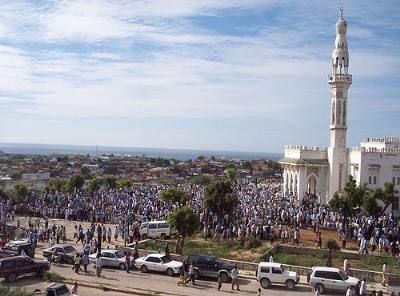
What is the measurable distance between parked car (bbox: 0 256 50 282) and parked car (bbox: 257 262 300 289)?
27.0 ft

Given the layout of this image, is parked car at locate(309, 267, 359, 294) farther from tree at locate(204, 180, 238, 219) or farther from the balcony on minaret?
the balcony on minaret

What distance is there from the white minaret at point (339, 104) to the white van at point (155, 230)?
926 inches

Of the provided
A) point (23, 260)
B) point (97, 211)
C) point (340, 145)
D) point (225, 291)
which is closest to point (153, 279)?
point (225, 291)

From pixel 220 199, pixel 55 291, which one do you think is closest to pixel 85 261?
pixel 55 291

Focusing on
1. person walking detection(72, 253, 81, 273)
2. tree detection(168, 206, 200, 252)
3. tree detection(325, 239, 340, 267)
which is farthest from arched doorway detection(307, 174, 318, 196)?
person walking detection(72, 253, 81, 273)

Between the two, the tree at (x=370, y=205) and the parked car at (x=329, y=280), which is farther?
the tree at (x=370, y=205)

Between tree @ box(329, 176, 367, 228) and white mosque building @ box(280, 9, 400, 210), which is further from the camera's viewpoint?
white mosque building @ box(280, 9, 400, 210)

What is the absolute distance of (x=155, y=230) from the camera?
30453 millimetres

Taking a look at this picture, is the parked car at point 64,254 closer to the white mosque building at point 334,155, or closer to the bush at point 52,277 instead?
the bush at point 52,277

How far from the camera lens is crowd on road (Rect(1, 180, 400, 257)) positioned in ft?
97.0

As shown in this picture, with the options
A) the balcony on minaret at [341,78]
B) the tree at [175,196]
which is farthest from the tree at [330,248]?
the balcony on minaret at [341,78]

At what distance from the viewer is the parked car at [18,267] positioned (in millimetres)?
20602

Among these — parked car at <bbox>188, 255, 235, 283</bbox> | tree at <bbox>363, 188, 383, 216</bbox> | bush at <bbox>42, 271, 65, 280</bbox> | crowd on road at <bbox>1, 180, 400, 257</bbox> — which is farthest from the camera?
tree at <bbox>363, 188, 383, 216</bbox>

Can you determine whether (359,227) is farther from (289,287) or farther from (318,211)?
(289,287)
